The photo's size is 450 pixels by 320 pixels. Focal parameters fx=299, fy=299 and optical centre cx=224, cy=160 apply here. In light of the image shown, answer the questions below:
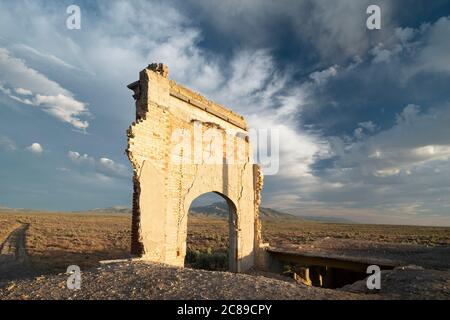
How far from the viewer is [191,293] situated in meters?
4.58

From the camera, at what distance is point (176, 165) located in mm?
8992

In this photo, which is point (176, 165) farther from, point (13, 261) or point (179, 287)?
point (13, 261)

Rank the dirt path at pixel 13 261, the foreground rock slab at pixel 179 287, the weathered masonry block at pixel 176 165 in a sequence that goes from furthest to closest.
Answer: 1. the dirt path at pixel 13 261
2. the weathered masonry block at pixel 176 165
3. the foreground rock slab at pixel 179 287

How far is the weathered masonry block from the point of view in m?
7.82

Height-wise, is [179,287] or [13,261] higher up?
[179,287]

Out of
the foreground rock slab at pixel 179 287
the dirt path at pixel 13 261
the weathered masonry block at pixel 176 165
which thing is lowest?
the dirt path at pixel 13 261

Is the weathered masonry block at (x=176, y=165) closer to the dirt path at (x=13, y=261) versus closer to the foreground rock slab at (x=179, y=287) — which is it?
the foreground rock slab at (x=179, y=287)

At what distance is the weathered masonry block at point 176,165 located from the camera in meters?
7.82

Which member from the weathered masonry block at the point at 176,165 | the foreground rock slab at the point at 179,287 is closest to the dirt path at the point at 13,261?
the weathered masonry block at the point at 176,165

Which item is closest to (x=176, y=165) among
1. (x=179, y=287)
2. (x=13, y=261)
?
(x=179, y=287)

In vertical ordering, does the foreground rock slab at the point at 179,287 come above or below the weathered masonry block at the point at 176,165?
below
